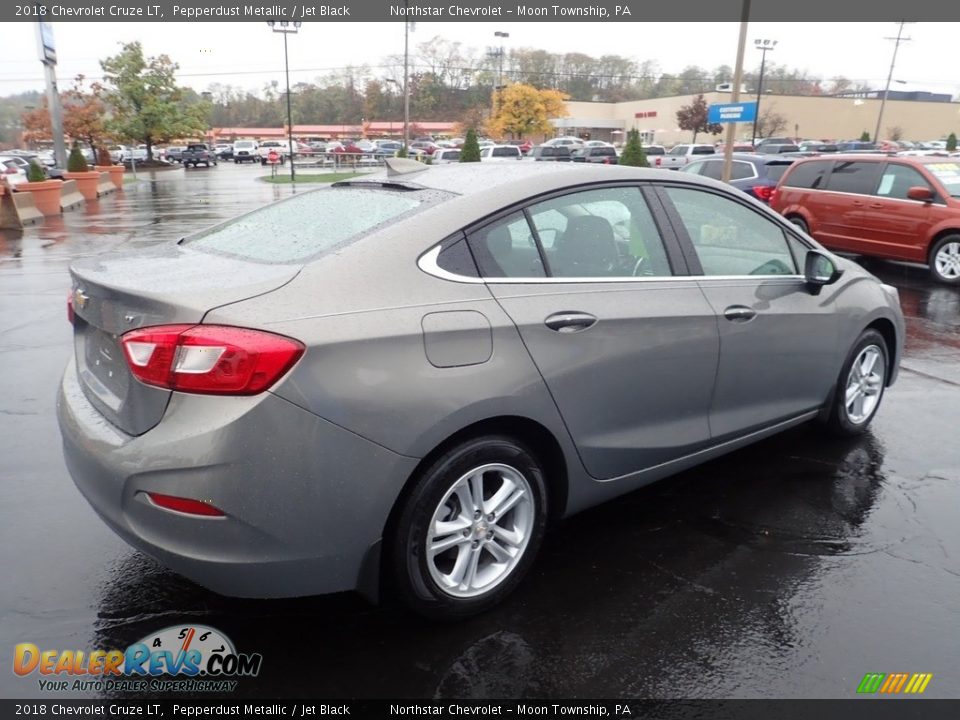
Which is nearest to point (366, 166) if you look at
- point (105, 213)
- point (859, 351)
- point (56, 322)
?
point (105, 213)

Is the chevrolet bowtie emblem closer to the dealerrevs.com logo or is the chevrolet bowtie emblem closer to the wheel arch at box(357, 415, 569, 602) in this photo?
the dealerrevs.com logo

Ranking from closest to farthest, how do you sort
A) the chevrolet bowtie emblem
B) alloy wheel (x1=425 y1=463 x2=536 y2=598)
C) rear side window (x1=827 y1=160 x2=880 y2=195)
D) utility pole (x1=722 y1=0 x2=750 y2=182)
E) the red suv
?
alloy wheel (x1=425 y1=463 x2=536 y2=598) → the chevrolet bowtie emblem → the red suv → rear side window (x1=827 y1=160 x2=880 y2=195) → utility pole (x1=722 y1=0 x2=750 y2=182)

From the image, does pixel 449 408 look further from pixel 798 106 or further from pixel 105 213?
pixel 798 106

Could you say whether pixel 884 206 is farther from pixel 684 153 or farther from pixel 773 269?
pixel 684 153

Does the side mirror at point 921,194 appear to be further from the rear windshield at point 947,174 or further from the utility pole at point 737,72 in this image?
the utility pole at point 737,72

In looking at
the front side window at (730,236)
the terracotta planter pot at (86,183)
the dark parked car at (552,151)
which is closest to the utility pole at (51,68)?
the terracotta planter pot at (86,183)

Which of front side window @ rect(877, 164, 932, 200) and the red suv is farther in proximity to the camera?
front side window @ rect(877, 164, 932, 200)

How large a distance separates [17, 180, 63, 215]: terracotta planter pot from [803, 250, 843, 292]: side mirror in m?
20.2

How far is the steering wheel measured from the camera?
4.06 metres

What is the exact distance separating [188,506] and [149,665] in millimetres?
743

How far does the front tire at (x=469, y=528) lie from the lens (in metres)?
2.71

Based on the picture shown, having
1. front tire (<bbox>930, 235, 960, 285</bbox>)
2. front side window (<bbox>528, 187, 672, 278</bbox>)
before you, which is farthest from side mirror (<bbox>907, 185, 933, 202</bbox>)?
front side window (<bbox>528, 187, 672, 278</bbox>)

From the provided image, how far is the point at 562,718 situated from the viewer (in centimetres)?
250

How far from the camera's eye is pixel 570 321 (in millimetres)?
3078
